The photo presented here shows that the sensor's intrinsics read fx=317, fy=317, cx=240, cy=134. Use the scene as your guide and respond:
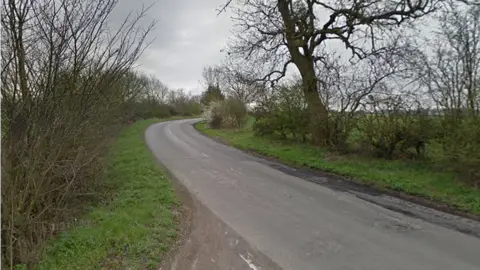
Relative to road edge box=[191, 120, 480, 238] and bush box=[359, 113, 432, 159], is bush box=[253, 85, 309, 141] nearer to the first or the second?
bush box=[359, 113, 432, 159]

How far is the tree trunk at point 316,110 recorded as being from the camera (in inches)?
546

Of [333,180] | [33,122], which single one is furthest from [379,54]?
[33,122]

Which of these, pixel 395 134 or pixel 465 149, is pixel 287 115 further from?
pixel 465 149

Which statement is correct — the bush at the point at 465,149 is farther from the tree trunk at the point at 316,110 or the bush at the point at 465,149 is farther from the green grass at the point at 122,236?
the green grass at the point at 122,236

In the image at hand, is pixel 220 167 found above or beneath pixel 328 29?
beneath

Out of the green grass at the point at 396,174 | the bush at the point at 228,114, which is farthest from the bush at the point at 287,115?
the bush at the point at 228,114

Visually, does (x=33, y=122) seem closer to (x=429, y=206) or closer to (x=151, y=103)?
(x=429, y=206)

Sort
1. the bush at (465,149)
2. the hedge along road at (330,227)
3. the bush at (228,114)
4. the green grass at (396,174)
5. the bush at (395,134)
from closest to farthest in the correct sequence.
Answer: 1. the hedge along road at (330,227)
2. the green grass at (396,174)
3. the bush at (465,149)
4. the bush at (395,134)
5. the bush at (228,114)

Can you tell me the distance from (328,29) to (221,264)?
12.0m

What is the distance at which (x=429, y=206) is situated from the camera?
272 inches

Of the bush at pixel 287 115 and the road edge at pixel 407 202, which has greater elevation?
the bush at pixel 287 115

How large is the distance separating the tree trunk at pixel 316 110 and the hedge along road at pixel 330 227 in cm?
488

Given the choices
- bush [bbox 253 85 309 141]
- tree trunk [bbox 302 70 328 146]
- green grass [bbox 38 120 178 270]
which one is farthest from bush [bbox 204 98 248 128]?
green grass [bbox 38 120 178 270]

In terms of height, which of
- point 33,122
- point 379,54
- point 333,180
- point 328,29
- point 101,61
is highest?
point 328,29
